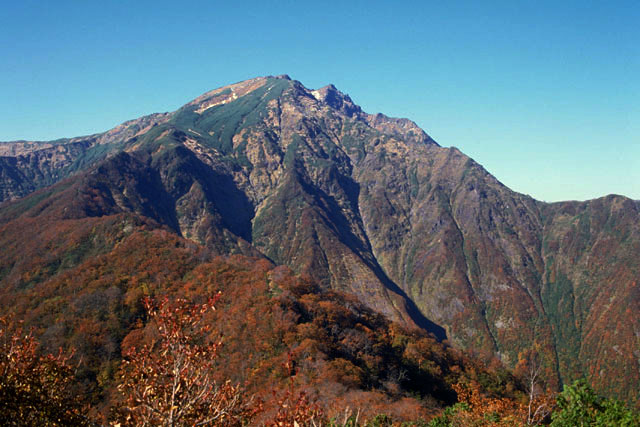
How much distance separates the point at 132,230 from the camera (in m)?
144

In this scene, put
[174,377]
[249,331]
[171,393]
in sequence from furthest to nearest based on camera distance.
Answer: [249,331], [171,393], [174,377]

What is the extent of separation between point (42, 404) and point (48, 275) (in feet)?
466

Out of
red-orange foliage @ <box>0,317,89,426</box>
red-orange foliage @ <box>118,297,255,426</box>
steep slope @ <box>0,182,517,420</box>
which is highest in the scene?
red-orange foliage @ <box>118,297,255,426</box>

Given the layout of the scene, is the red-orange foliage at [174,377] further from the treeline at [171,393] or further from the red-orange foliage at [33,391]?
the red-orange foliage at [33,391]

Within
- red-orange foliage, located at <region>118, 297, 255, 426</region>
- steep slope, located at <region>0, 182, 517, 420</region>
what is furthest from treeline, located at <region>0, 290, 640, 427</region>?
steep slope, located at <region>0, 182, 517, 420</region>

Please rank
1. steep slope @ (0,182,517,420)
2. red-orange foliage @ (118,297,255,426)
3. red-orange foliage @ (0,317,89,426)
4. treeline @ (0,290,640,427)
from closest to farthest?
red-orange foliage @ (118,297,255,426)
treeline @ (0,290,640,427)
red-orange foliage @ (0,317,89,426)
steep slope @ (0,182,517,420)

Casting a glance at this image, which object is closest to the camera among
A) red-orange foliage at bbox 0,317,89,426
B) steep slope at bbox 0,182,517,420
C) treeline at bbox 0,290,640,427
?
treeline at bbox 0,290,640,427

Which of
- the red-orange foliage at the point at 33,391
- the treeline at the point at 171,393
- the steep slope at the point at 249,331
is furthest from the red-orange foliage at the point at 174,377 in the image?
the steep slope at the point at 249,331

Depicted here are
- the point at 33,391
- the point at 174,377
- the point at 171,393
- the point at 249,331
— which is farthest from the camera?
the point at 249,331

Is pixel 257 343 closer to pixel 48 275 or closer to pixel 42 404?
pixel 42 404

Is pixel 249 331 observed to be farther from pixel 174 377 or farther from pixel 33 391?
pixel 174 377

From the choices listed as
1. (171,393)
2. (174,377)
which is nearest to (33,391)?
(171,393)

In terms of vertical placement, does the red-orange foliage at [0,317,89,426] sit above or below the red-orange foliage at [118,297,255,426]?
below

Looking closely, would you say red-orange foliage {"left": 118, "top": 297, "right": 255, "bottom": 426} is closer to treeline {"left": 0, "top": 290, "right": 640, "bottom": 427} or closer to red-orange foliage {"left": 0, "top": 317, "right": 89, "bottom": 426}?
treeline {"left": 0, "top": 290, "right": 640, "bottom": 427}
